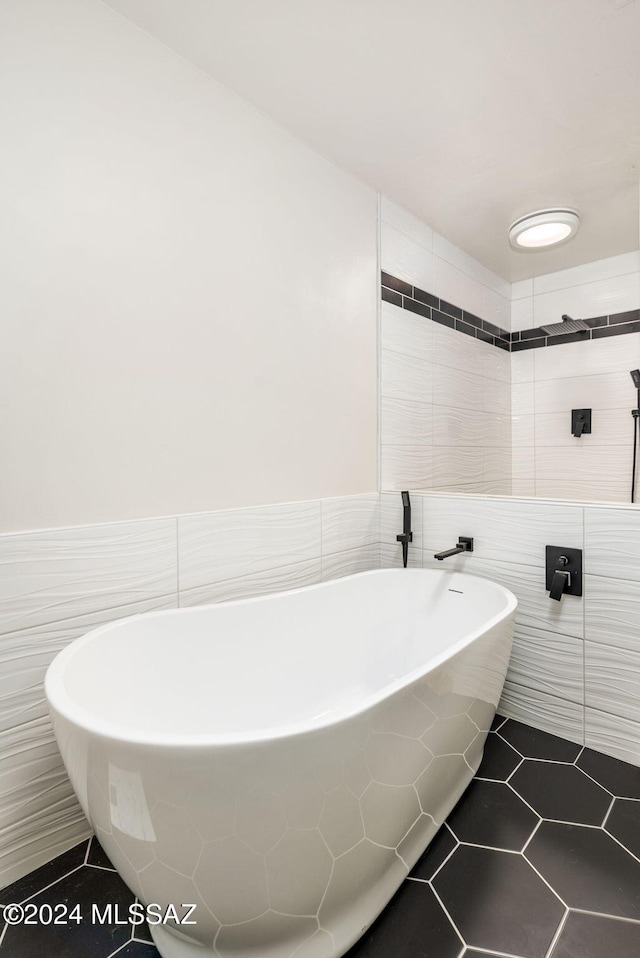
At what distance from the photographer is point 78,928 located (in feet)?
3.48

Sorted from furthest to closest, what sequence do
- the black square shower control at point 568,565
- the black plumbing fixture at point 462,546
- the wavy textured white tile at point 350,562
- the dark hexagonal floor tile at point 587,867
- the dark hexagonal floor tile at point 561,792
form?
the wavy textured white tile at point 350,562
the black plumbing fixture at point 462,546
the black square shower control at point 568,565
the dark hexagonal floor tile at point 561,792
the dark hexagonal floor tile at point 587,867

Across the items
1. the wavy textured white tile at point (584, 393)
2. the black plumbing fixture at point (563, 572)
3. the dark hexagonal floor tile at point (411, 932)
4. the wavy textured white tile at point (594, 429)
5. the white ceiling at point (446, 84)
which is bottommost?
the dark hexagonal floor tile at point (411, 932)

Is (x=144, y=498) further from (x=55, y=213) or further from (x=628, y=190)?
(x=628, y=190)

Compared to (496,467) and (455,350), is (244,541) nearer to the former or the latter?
(455,350)

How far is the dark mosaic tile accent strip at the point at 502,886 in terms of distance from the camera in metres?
1.00

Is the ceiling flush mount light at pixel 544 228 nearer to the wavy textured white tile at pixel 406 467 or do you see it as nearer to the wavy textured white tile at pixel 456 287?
the wavy textured white tile at pixel 456 287

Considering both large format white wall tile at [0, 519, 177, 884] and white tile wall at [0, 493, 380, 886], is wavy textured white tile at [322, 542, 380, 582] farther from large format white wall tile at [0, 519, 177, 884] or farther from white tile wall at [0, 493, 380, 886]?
large format white wall tile at [0, 519, 177, 884]

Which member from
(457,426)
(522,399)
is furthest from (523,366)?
(457,426)

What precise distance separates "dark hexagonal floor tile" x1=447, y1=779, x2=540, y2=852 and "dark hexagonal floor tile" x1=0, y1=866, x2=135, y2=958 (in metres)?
0.89

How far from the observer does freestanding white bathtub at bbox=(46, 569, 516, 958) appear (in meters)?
0.74

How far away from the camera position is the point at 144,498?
1.46 meters

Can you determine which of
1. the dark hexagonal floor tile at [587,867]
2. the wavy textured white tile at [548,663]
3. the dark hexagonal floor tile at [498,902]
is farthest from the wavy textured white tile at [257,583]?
the dark hexagonal floor tile at [587,867]

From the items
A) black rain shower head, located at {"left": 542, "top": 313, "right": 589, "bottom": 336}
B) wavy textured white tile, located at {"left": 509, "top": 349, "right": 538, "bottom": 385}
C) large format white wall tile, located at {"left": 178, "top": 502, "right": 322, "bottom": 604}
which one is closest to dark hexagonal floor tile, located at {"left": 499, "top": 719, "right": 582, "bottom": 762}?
large format white wall tile, located at {"left": 178, "top": 502, "right": 322, "bottom": 604}

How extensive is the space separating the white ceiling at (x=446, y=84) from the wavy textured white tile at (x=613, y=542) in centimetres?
152
